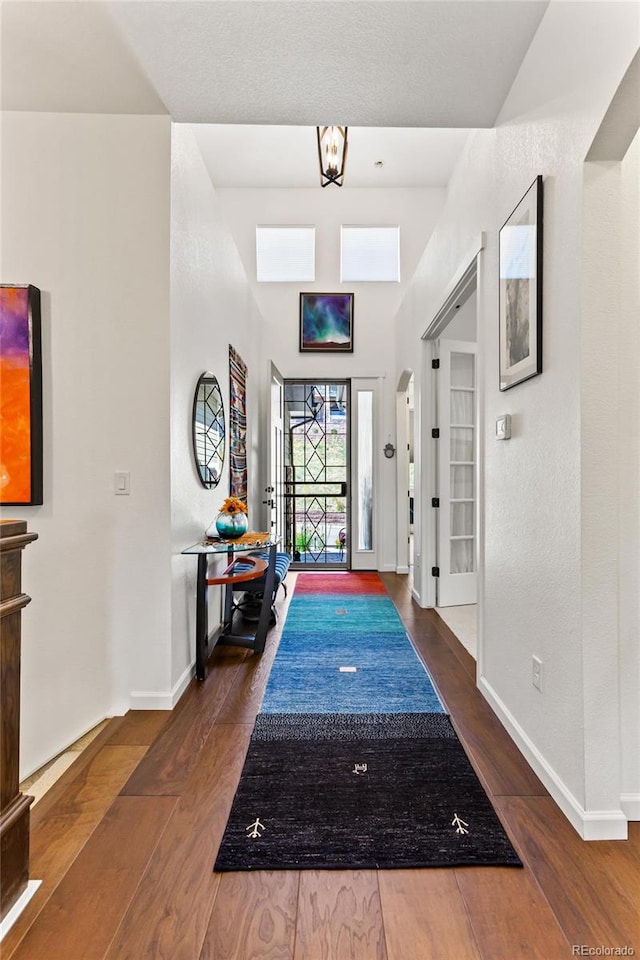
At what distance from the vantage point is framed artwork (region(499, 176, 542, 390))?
6.30 ft

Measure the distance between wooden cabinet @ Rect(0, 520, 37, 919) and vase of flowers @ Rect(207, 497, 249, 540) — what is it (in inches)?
69.0

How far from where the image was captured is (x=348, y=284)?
20.0 ft

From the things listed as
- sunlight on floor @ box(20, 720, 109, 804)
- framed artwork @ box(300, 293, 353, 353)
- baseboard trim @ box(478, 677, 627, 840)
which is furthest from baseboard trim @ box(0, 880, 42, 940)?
framed artwork @ box(300, 293, 353, 353)

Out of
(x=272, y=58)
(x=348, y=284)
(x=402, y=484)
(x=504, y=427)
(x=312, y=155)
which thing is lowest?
(x=402, y=484)

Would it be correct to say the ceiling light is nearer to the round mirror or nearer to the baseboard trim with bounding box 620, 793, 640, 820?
the round mirror

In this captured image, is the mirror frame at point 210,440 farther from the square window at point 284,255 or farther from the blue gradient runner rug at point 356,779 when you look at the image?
the square window at point 284,255

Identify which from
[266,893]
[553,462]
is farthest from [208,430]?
[266,893]

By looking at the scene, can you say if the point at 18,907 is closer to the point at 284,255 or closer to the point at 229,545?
the point at 229,545

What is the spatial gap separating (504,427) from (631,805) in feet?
4.64

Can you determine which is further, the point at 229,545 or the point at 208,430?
the point at 208,430

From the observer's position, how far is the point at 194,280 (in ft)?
9.68

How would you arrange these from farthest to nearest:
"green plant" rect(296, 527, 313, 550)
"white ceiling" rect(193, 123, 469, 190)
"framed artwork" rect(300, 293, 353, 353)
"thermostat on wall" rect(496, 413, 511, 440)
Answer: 1. "green plant" rect(296, 527, 313, 550)
2. "framed artwork" rect(300, 293, 353, 353)
3. "white ceiling" rect(193, 123, 469, 190)
4. "thermostat on wall" rect(496, 413, 511, 440)

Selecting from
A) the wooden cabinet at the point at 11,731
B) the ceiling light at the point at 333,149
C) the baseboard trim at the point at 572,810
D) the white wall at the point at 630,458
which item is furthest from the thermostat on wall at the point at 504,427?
the ceiling light at the point at 333,149

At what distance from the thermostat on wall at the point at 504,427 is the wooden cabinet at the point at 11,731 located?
1835 millimetres
